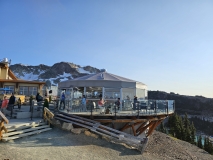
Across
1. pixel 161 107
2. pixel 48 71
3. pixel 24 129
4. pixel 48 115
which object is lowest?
pixel 24 129

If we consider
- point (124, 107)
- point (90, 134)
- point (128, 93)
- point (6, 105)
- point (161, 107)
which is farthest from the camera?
point (128, 93)

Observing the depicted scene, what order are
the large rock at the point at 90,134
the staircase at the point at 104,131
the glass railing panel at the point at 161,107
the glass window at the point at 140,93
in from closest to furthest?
the staircase at the point at 104,131, the large rock at the point at 90,134, the glass railing panel at the point at 161,107, the glass window at the point at 140,93

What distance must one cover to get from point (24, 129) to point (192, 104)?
455 feet

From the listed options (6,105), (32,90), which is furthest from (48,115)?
(32,90)

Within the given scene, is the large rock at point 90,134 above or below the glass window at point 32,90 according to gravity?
below

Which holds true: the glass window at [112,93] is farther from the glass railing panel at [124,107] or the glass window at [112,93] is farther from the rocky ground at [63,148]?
the rocky ground at [63,148]

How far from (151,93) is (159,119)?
130658 millimetres

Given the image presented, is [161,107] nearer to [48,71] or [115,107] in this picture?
[115,107]

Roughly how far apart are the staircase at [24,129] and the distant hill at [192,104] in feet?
431

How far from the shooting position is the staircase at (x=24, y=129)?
8.94 metres

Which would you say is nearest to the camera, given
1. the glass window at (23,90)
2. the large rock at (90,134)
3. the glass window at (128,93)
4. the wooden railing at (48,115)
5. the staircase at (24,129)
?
the staircase at (24,129)

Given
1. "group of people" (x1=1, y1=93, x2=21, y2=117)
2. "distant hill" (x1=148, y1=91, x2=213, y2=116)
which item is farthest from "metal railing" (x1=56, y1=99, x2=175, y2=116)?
"distant hill" (x1=148, y1=91, x2=213, y2=116)

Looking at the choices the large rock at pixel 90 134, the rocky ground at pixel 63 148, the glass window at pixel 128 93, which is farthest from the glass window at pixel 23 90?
the large rock at pixel 90 134

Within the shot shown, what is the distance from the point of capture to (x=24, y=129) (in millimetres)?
10141
